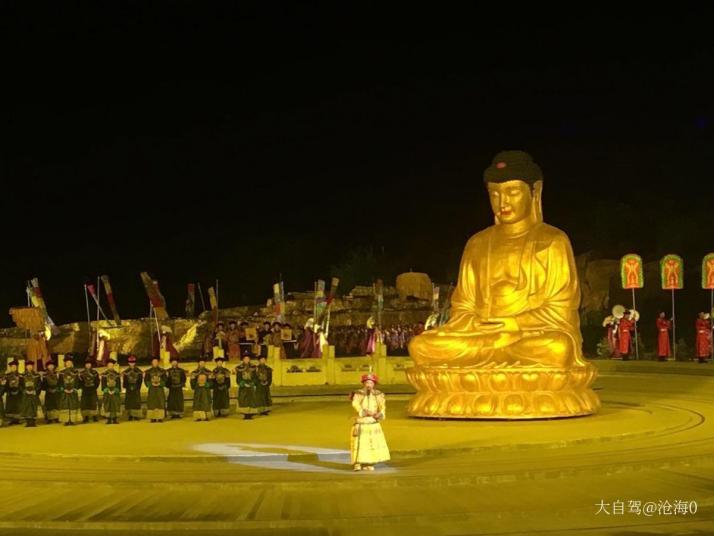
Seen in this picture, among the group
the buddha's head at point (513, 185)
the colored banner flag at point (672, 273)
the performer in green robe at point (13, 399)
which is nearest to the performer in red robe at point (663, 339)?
the colored banner flag at point (672, 273)

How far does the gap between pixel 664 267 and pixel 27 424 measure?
1528cm

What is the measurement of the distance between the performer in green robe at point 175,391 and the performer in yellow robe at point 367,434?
22.1 feet

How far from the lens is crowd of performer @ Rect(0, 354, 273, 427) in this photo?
655 inches

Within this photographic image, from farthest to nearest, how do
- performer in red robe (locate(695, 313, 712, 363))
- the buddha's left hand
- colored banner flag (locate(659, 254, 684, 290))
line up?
colored banner flag (locate(659, 254, 684, 290))
performer in red robe (locate(695, 313, 712, 363))
the buddha's left hand

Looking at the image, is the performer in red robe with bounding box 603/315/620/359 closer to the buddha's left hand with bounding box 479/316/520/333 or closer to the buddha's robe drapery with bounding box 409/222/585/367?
the buddha's robe drapery with bounding box 409/222/585/367

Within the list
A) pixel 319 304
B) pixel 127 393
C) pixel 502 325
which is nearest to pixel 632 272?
pixel 319 304

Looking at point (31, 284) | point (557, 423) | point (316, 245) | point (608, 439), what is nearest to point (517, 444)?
point (608, 439)

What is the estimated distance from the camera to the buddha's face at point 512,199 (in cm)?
1546

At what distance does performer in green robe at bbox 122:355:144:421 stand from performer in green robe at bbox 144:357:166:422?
1.18 feet

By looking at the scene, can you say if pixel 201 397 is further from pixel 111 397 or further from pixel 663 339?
pixel 663 339

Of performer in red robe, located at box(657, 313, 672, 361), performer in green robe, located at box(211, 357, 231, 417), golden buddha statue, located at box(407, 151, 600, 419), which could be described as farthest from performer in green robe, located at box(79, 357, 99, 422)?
performer in red robe, located at box(657, 313, 672, 361)

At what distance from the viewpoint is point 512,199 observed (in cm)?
1548

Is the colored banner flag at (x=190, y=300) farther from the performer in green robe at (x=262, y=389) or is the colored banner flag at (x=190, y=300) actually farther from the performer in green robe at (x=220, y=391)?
the performer in green robe at (x=262, y=389)

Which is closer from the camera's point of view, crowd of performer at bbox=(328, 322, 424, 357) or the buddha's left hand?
the buddha's left hand
